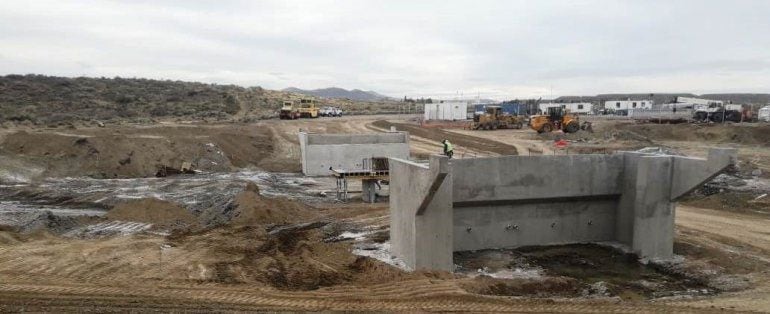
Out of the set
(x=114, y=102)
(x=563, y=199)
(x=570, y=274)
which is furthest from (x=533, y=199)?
(x=114, y=102)

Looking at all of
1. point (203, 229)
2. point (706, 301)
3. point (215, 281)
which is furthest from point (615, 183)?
point (203, 229)

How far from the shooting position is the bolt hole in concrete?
30.3 ft

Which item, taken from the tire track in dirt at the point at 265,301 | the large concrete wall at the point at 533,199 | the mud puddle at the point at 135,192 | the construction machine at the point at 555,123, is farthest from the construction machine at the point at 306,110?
the tire track in dirt at the point at 265,301

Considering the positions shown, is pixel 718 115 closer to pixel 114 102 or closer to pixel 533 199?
pixel 533 199

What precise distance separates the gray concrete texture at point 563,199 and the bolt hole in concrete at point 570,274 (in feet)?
1.22

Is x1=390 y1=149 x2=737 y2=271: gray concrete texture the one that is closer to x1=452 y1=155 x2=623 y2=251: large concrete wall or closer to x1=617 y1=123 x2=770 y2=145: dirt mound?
x1=452 y1=155 x2=623 y2=251: large concrete wall

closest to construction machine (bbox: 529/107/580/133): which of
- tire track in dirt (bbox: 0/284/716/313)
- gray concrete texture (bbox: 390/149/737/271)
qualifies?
gray concrete texture (bbox: 390/149/737/271)

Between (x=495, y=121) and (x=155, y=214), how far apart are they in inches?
1221

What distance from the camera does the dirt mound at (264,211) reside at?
14.2 metres

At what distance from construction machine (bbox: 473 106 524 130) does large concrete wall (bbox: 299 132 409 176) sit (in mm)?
20045

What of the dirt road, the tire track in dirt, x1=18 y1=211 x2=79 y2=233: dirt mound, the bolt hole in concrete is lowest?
the bolt hole in concrete

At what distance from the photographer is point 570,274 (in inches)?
417

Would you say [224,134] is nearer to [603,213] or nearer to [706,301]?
[603,213]

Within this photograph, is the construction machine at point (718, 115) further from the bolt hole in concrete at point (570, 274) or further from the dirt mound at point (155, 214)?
the dirt mound at point (155, 214)
